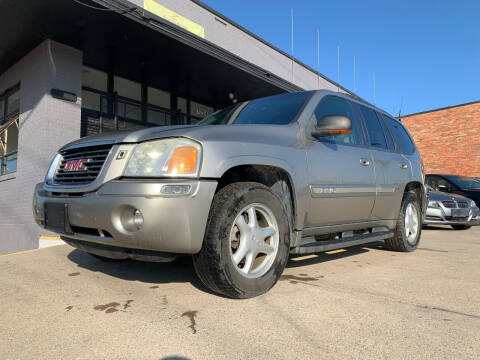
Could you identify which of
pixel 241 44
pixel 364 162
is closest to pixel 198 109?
pixel 241 44

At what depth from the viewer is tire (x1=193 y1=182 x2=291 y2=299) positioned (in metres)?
2.12

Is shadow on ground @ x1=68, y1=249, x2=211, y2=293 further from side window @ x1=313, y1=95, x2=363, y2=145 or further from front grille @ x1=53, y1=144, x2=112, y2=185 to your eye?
side window @ x1=313, y1=95, x2=363, y2=145

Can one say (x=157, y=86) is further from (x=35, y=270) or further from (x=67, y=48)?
(x=35, y=270)

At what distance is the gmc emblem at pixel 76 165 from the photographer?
8.03ft

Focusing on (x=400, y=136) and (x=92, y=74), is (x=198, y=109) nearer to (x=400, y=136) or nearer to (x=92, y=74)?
(x=92, y=74)

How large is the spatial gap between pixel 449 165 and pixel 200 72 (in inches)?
675

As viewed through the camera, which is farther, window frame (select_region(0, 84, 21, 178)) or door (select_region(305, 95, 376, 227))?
window frame (select_region(0, 84, 21, 178))

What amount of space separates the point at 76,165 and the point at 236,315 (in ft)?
5.11

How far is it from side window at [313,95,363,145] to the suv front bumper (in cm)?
154

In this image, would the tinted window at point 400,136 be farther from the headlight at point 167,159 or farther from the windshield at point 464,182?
the windshield at point 464,182

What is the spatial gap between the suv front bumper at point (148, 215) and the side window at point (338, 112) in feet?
5.06

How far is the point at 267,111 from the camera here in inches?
→ 128

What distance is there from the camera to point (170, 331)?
1.76 metres

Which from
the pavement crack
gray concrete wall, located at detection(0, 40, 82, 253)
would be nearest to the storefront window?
gray concrete wall, located at detection(0, 40, 82, 253)
